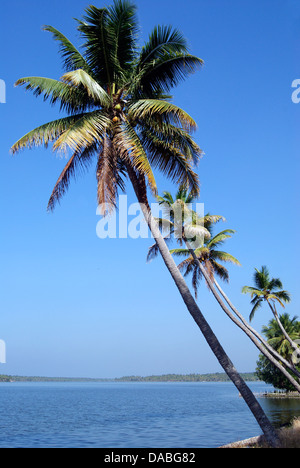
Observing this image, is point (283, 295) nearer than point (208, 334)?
No

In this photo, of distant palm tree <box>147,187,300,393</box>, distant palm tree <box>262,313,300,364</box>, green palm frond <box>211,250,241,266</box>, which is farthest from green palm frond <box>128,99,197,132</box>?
distant palm tree <box>262,313,300,364</box>

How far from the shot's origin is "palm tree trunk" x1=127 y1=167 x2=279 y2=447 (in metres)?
12.8

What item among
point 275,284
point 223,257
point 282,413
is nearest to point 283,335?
point 282,413

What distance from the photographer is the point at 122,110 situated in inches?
623

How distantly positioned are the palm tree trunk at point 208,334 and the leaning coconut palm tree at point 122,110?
0.04 meters

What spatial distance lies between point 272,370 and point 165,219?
6017 cm

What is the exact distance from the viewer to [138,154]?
46.8 ft

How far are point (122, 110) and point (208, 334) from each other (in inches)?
339

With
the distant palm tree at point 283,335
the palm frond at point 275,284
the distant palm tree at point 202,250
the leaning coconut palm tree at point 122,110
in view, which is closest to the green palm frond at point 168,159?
the leaning coconut palm tree at point 122,110

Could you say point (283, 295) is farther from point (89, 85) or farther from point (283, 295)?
point (89, 85)

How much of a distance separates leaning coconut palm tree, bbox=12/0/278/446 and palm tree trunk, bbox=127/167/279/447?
0.04 metres

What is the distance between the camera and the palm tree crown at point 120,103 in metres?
14.8

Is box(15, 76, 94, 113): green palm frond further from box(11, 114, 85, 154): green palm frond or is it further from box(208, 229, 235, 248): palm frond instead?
box(208, 229, 235, 248): palm frond
